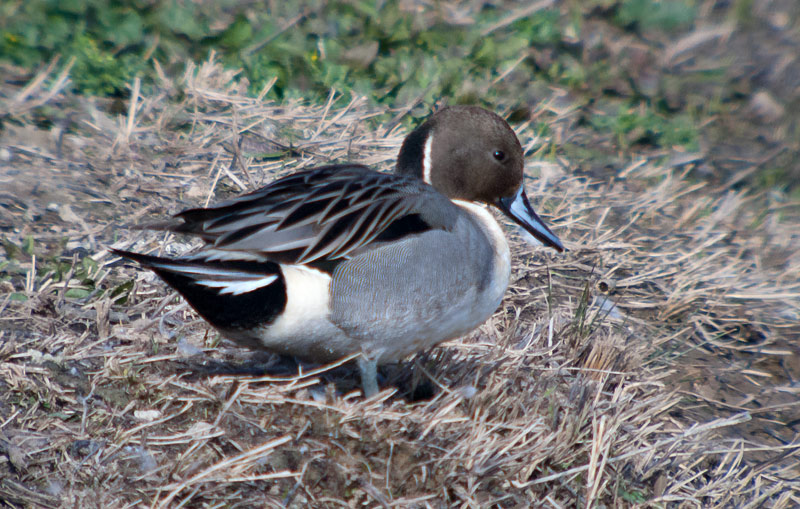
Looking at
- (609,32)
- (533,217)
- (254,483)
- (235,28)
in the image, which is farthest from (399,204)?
(609,32)

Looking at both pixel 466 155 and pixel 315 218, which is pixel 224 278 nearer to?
pixel 315 218

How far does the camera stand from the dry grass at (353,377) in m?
2.42

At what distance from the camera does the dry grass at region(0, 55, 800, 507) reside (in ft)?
7.95

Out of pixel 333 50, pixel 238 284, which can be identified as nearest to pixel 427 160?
pixel 238 284

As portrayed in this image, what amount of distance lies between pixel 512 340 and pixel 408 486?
91 centimetres

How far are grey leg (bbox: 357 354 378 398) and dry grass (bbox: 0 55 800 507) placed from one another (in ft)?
0.26

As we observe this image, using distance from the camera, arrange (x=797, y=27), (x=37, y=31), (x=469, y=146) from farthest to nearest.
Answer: (x=797, y=27)
(x=37, y=31)
(x=469, y=146)

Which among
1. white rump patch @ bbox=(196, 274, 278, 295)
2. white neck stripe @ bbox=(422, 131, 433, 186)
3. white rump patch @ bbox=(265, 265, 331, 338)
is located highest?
white neck stripe @ bbox=(422, 131, 433, 186)

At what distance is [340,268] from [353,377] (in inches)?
22.5

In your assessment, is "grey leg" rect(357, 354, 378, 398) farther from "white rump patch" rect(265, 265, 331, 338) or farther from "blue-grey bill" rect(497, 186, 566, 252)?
"blue-grey bill" rect(497, 186, 566, 252)

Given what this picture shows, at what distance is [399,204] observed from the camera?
2.68 metres

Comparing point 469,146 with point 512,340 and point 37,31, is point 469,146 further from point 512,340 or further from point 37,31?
point 37,31

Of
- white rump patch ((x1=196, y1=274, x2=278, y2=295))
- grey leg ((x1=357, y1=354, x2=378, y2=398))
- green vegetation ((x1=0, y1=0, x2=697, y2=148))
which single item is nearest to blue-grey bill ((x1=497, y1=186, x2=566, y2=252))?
grey leg ((x1=357, y1=354, x2=378, y2=398))

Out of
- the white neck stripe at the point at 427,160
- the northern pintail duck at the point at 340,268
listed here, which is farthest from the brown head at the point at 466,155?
the northern pintail duck at the point at 340,268
